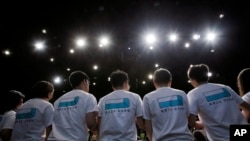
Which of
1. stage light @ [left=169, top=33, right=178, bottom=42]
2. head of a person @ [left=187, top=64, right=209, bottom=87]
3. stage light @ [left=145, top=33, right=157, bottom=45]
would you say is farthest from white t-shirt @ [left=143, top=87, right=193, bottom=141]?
stage light @ [left=169, top=33, right=178, bottom=42]

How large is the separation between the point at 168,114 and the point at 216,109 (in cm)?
64

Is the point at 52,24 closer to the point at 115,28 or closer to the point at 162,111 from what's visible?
the point at 115,28

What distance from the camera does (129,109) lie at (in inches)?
149

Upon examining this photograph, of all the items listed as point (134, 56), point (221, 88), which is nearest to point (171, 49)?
point (134, 56)

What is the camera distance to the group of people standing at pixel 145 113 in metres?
3.59

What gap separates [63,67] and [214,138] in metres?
9.28

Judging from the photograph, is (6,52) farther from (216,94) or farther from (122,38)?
(216,94)

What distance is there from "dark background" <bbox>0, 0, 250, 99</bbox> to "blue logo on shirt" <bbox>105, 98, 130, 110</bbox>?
551 cm

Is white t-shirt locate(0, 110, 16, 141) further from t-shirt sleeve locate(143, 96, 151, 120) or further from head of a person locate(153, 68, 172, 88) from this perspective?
head of a person locate(153, 68, 172, 88)

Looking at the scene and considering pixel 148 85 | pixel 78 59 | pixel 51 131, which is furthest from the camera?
pixel 148 85

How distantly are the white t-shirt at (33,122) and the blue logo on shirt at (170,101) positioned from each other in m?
1.71

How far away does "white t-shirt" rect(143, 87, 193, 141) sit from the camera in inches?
137

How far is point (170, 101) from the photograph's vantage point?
3.66m

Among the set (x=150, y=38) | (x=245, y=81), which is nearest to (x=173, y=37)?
(x=150, y=38)
